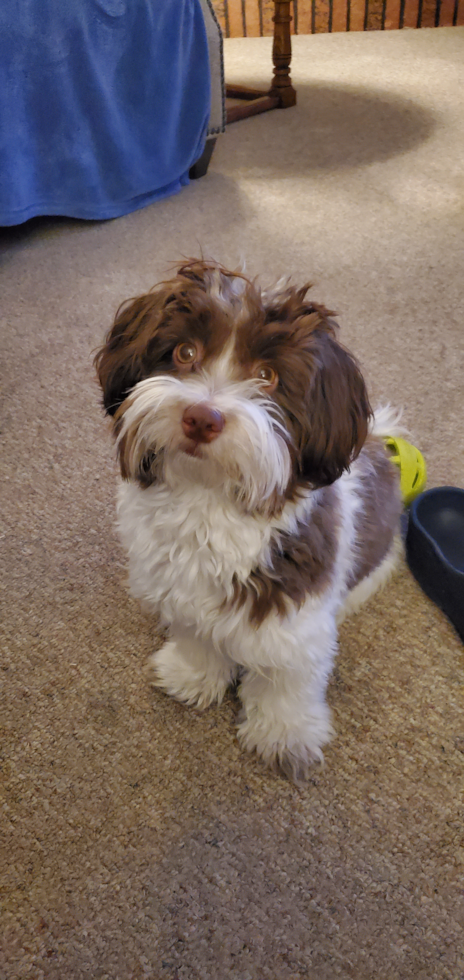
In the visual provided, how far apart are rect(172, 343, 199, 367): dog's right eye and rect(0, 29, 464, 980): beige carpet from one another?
1.91ft

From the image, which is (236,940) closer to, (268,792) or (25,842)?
(268,792)

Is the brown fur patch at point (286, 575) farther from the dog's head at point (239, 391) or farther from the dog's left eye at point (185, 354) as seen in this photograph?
the dog's left eye at point (185, 354)

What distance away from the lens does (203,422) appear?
2.29 ft

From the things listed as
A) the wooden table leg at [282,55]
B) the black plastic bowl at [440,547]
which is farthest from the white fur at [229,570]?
the wooden table leg at [282,55]

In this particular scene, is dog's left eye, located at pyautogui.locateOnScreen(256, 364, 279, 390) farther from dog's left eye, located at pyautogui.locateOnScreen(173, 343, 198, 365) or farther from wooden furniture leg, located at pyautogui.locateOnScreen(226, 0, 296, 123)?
wooden furniture leg, located at pyautogui.locateOnScreen(226, 0, 296, 123)

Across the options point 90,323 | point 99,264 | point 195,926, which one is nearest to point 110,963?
point 195,926

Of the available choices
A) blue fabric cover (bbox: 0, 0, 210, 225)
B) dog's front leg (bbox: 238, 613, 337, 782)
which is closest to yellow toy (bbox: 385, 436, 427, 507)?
dog's front leg (bbox: 238, 613, 337, 782)

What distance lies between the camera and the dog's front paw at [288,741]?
39.6 inches

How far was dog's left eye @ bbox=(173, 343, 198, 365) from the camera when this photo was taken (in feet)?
2.51

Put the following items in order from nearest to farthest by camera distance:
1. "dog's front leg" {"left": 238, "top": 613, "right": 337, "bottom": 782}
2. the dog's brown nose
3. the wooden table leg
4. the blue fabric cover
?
the dog's brown nose < "dog's front leg" {"left": 238, "top": 613, "right": 337, "bottom": 782} < the blue fabric cover < the wooden table leg

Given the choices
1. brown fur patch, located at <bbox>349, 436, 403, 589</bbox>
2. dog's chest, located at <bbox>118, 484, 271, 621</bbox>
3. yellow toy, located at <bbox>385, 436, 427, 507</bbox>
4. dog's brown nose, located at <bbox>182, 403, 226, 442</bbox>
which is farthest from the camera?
yellow toy, located at <bbox>385, 436, 427, 507</bbox>

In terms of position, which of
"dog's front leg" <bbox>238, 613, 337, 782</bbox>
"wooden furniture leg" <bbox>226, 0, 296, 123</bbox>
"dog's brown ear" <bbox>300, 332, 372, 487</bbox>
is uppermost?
"dog's brown ear" <bbox>300, 332, 372, 487</bbox>

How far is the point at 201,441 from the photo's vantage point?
70 centimetres

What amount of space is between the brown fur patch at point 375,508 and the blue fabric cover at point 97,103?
1.48 m
